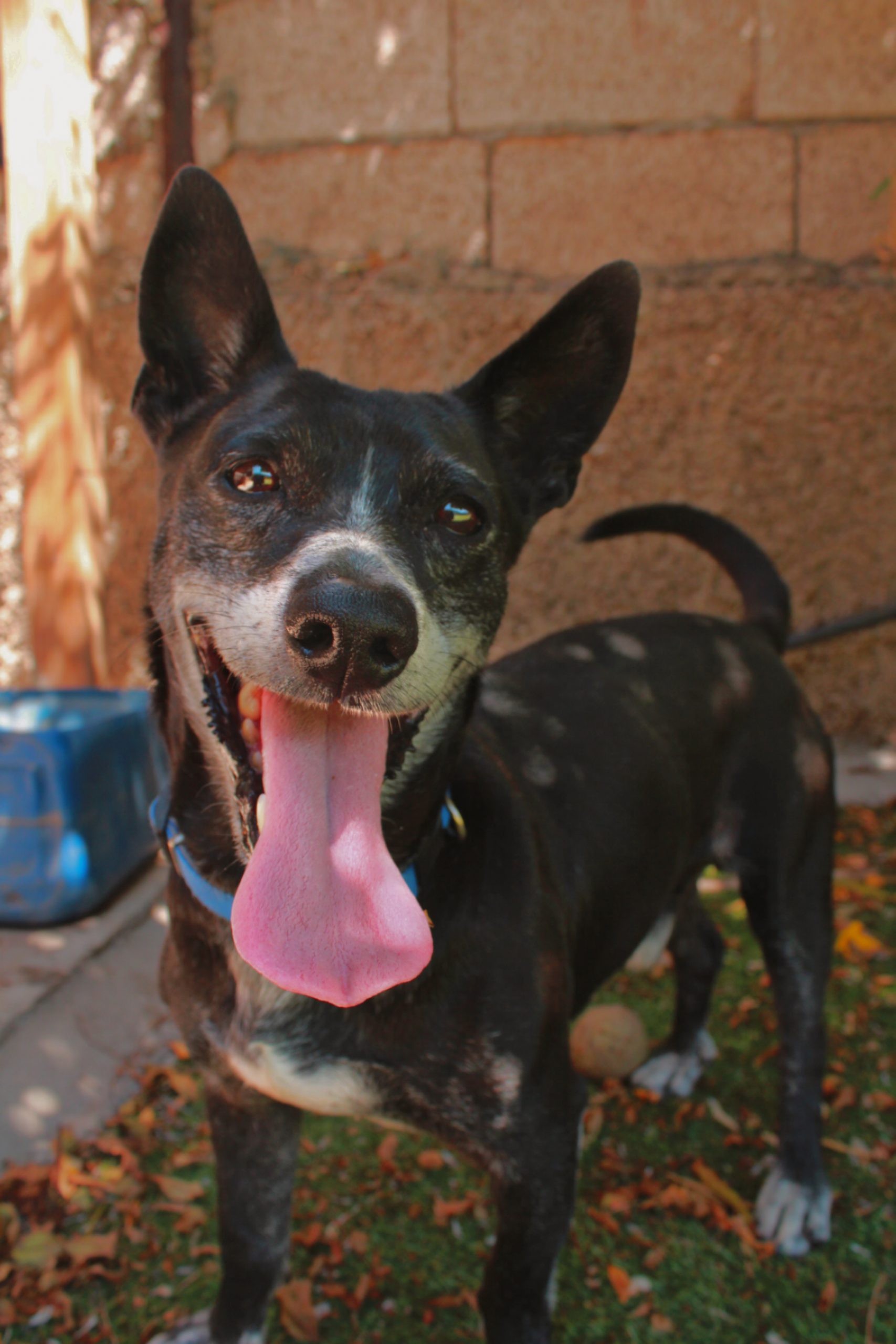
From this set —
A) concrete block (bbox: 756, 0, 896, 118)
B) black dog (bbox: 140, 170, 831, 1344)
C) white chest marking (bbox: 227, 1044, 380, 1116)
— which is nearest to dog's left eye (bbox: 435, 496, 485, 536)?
black dog (bbox: 140, 170, 831, 1344)

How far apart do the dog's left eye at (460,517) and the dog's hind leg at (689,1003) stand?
1.46 metres

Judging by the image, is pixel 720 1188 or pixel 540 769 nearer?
pixel 540 769

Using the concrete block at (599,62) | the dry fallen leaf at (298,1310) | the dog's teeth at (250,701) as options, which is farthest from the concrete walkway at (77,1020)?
the concrete block at (599,62)

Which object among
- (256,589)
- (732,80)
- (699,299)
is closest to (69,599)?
(256,589)

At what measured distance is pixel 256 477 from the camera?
5.69 feet

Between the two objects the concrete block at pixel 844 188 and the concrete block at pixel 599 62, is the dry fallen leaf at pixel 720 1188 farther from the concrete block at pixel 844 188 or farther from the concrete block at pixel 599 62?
the concrete block at pixel 599 62

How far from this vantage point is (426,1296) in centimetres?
224

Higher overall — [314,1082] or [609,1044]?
[314,1082]

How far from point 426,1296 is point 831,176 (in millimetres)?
4497

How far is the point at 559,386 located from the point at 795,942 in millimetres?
1456

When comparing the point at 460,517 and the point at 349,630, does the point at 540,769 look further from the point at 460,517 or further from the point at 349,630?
the point at 349,630

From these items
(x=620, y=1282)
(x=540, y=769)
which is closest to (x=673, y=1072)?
(x=620, y=1282)

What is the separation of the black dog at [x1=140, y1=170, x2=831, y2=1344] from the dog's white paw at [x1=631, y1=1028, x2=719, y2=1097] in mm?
775

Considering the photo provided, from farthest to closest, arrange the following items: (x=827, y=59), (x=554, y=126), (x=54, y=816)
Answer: (x=554, y=126)
(x=827, y=59)
(x=54, y=816)
